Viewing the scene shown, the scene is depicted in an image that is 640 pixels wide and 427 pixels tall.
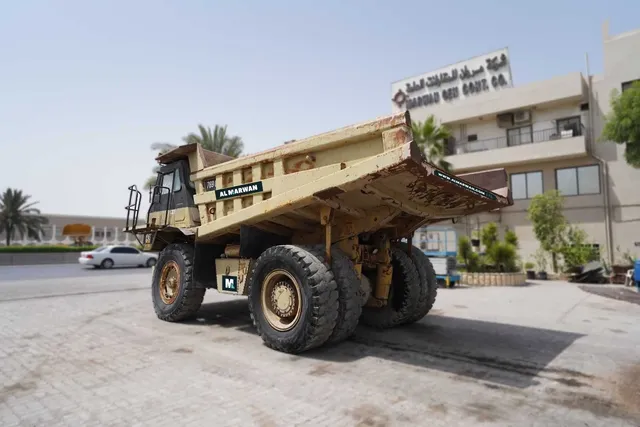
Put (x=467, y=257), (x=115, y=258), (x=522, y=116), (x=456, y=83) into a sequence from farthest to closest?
(x=456, y=83) → (x=115, y=258) → (x=522, y=116) → (x=467, y=257)

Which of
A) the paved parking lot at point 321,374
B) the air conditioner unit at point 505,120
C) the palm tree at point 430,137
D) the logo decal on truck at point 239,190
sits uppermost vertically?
the air conditioner unit at point 505,120

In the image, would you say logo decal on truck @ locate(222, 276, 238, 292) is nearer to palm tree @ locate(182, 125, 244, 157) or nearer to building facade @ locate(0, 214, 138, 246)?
palm tree @ locate(182, 125, 244, 157)

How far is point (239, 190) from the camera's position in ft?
22.2

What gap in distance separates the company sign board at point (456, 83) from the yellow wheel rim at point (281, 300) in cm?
2308

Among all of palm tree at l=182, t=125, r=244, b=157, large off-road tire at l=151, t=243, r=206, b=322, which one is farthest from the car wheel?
large off-road tire at l=151, t=243, r=206, b=322

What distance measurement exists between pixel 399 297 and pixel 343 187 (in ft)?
10.3

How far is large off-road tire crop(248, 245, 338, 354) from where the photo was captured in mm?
5250

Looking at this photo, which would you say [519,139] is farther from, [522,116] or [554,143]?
[554,143]

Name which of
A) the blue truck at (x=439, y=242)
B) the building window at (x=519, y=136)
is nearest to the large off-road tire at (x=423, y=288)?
the blue truck at (x=439, y=242)

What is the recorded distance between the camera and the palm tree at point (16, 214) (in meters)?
43.4

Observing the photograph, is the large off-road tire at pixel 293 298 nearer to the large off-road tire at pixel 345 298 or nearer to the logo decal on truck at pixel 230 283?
the large off-road tire at pixel 345 298

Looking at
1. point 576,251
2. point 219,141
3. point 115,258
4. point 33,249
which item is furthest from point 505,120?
point 33,249

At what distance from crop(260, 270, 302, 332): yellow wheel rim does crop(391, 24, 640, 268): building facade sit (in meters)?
19.1

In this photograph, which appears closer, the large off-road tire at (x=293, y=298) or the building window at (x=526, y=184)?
the large off-road tire at (x=293, y=298)
